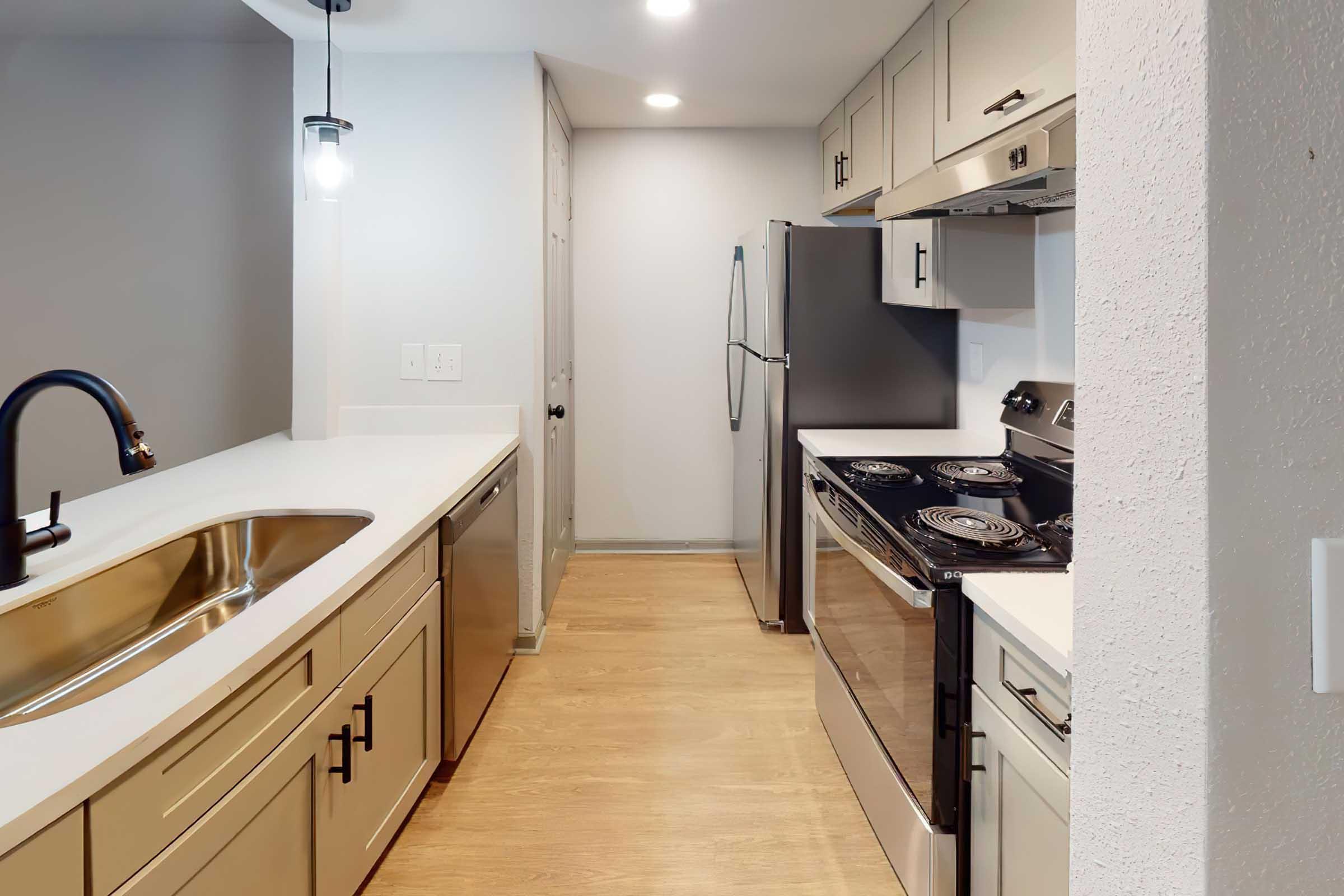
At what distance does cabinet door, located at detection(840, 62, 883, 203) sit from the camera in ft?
10.9

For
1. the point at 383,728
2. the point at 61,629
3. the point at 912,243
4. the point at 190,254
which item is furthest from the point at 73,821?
the point at 912,243

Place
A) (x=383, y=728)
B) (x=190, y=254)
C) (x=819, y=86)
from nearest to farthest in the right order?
(x=383, y=728) → (x=190, y=254) → (x=819, y=86)

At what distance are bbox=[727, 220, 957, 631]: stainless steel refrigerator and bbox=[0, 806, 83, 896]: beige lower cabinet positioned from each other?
277 centimetres

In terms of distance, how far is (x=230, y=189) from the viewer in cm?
292

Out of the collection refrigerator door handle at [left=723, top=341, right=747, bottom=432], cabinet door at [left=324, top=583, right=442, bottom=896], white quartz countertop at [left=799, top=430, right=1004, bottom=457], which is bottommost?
cabinet door at [left=324, top=583, right=442, bottom=896]

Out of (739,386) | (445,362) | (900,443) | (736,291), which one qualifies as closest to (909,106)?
(900,443)

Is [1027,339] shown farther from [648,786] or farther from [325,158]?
[325,158]

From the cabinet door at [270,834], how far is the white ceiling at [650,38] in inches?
85.7

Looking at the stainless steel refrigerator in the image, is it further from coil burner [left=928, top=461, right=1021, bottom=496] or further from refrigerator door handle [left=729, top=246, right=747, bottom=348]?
coil burner [left=928, top=461, right=1021, bottom=496]

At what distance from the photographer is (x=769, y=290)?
342 cm

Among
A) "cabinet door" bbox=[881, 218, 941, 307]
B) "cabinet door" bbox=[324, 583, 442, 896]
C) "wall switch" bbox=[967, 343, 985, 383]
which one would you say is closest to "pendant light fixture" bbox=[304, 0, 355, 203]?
"cabinet door" bbox=[324, 583, 442, 896]

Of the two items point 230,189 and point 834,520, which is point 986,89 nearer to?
point 834,520

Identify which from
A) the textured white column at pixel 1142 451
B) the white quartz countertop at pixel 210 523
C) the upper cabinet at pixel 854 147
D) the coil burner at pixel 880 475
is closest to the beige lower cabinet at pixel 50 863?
the white quartz countertop at pixel 210 523

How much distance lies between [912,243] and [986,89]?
2.65 feet
